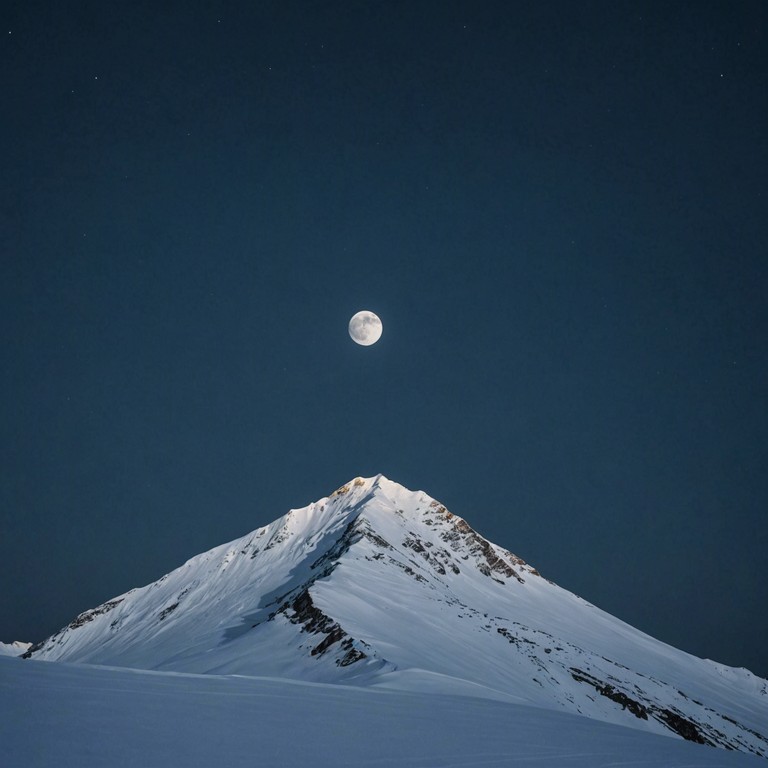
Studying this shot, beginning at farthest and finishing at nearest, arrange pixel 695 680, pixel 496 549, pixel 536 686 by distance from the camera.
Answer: pixel 496 549 → pixel 695 680 → pixel 536 686

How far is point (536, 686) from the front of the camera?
178 feet

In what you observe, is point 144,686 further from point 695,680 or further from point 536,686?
point 695,680

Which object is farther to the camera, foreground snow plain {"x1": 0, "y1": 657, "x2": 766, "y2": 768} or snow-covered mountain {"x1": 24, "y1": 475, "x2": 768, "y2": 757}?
snow-covered mountain {"x1": 24, "y1": 475, "x2": 768, "y2": 757}

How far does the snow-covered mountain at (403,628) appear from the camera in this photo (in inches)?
1774

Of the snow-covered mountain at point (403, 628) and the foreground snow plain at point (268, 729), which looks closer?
the foreground snow plain at point (268, 729)

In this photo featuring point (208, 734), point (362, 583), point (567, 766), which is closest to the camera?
point (208, 734)

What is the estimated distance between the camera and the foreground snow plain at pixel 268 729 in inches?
265

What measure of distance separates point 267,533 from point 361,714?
182076 mm

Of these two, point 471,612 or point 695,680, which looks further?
point 695,680

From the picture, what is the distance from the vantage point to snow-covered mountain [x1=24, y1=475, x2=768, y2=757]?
4506 cm

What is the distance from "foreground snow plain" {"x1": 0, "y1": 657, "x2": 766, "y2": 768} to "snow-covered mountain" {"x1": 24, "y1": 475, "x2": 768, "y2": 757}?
9.86m

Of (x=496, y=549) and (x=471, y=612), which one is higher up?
(x=496, y=549)

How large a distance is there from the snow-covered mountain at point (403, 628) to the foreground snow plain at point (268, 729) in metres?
9.86

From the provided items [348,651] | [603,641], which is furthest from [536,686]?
[603,641]
